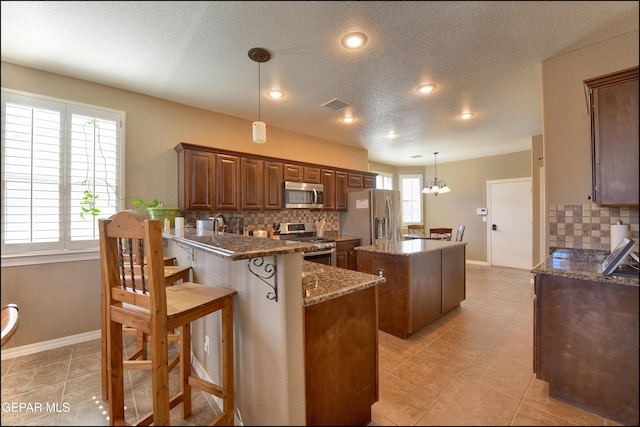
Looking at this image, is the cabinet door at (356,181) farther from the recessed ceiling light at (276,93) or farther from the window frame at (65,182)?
the window frame at (65,182)

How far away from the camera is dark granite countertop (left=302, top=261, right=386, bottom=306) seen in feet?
3.92

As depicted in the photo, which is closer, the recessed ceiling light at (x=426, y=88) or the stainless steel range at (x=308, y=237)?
the recessed ceiling light at (x=426, y=88)

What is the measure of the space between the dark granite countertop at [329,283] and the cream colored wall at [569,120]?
178cm

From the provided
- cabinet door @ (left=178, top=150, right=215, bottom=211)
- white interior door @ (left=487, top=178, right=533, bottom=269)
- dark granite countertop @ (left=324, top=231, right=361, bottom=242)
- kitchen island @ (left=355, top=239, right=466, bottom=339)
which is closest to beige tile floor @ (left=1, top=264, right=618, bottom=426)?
kitchen island @ (left=355, top=239, right=466, bottom=339)

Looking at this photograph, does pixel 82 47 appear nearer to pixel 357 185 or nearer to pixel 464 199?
pixel 357 185

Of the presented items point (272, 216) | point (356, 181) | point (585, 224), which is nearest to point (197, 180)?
point (272, 216)

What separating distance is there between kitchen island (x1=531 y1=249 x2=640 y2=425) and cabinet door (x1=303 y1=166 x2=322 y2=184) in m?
3.09

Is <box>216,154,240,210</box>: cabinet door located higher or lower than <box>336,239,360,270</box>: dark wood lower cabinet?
higher

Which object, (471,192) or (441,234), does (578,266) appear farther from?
(471,192)

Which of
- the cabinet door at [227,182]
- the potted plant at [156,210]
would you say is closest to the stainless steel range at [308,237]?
the cabinet door at [227,182]

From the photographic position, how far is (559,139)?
2055mm

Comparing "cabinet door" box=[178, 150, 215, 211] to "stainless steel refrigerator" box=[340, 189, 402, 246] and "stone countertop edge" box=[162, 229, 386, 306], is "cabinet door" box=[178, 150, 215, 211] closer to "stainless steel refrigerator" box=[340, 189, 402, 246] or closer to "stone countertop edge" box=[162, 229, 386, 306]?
"stone countertop edge" box=[162, 229, 386, 306]

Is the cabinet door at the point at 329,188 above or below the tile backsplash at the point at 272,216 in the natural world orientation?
above

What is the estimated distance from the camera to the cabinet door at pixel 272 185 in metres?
3.64
